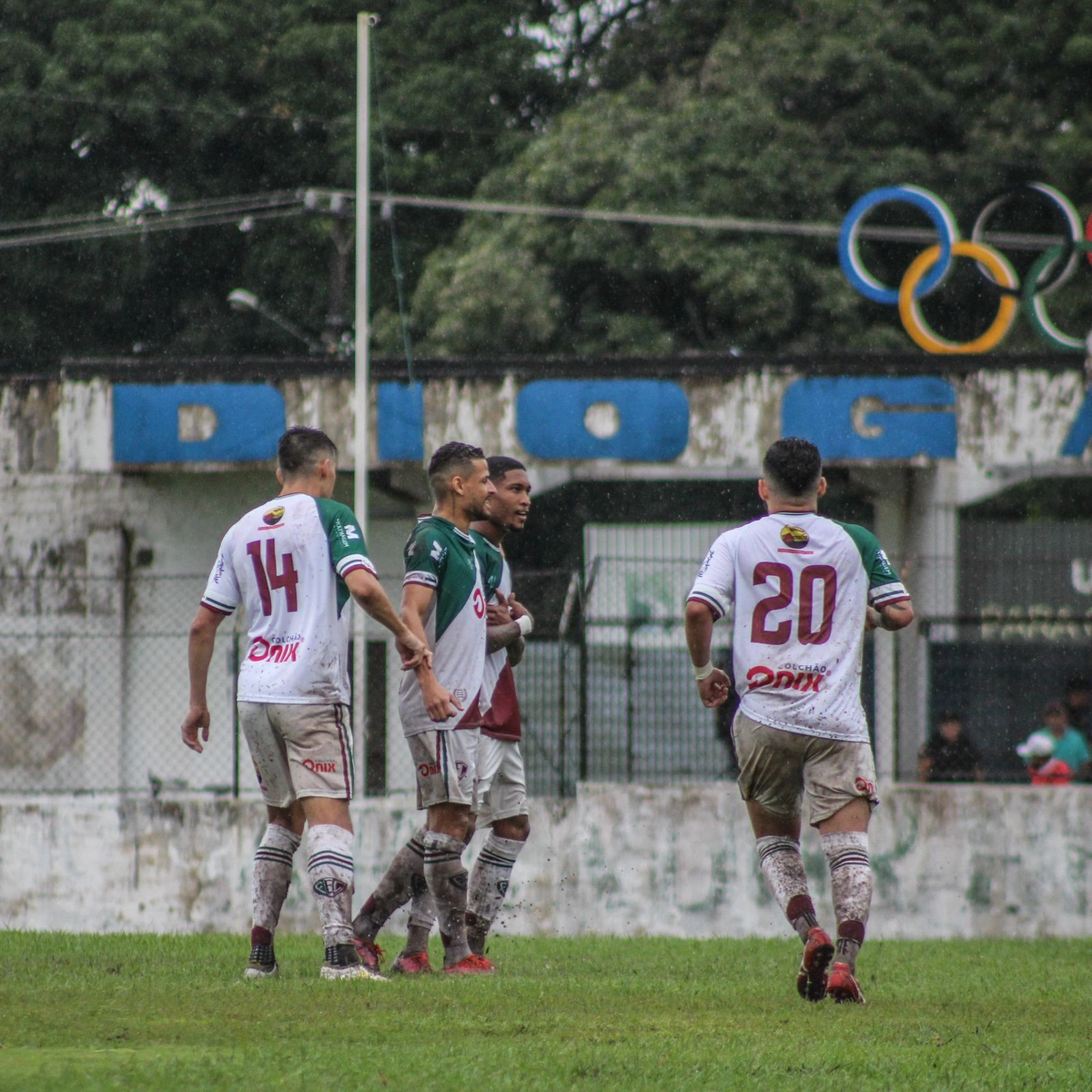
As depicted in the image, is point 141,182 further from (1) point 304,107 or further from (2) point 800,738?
(2) point 800,738

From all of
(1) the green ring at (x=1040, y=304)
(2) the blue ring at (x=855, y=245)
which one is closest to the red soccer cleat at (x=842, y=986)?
(2) the blue ring at (x=855, y=245)

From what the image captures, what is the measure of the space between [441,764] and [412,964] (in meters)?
0.83

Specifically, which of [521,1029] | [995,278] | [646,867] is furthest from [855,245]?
[521,1029]

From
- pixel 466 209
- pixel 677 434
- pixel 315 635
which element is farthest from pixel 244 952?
pixel 466 209

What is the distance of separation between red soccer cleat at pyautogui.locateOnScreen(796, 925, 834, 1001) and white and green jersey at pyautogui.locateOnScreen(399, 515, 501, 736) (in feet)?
5.08

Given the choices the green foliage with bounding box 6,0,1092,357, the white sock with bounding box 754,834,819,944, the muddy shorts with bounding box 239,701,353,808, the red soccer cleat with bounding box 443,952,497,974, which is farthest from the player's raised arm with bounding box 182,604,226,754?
the green foliage with bounding box 6,0,1092,357

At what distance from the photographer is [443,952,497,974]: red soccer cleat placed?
6.73m

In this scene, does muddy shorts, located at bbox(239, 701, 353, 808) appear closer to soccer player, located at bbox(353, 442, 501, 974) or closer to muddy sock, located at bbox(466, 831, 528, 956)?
soccer player, located at bbox(353, 442, 501, 974)

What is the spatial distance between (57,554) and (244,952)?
1225cm

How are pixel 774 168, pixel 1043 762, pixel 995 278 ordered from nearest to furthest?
pixel 1043 762 < pixel 995 278 < pixel 774 168

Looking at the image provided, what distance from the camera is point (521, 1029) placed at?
5.03 meters

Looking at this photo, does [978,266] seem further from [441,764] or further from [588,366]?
[441,764]

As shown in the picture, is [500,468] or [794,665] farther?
[500,468]

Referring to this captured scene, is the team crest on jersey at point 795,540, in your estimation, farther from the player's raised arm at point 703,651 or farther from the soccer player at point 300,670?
the soccer player at point 300,670
